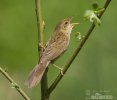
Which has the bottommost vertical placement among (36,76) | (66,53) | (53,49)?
(66,53)

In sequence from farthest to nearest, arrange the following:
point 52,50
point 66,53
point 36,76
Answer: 1. point 66,53
2. point 52,50
3. point 36,76

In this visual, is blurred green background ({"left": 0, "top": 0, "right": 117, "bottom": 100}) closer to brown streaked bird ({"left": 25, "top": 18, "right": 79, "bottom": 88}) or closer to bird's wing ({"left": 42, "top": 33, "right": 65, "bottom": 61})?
brown streaked bird ({"left": 25, "top": 18, "right": 79, "bottom": 88})

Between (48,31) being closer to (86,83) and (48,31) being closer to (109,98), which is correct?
(86,83)

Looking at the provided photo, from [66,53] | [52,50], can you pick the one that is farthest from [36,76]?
[66,53]

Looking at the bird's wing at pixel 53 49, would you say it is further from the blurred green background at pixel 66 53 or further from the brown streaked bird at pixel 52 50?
the blurred green background at pixel 66 53

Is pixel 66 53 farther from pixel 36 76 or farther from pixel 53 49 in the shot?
pixel 36 76

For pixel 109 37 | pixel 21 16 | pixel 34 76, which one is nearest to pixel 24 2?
pixel 21 16
